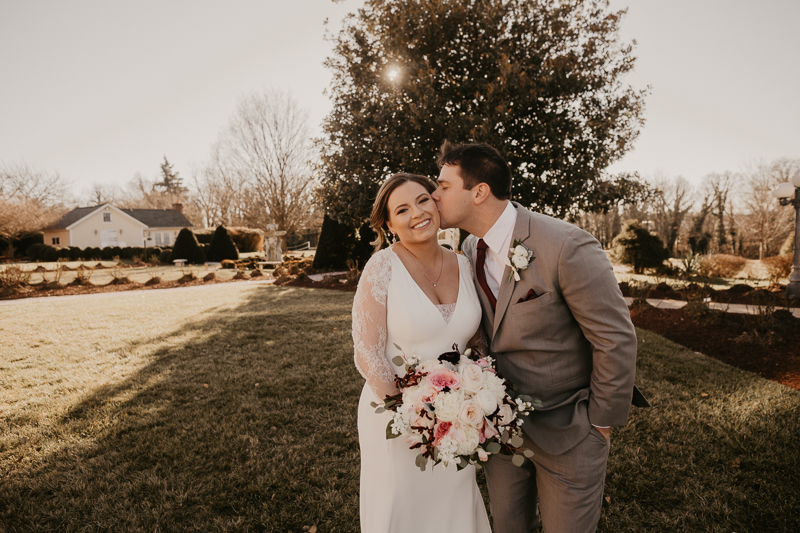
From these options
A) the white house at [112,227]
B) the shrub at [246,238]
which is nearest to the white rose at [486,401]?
the shrub at [246,238]

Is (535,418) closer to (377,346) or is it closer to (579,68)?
(377,346)

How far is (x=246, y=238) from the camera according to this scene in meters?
38.8

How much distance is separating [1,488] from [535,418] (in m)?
4.71

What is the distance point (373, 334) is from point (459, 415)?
77 centimetres

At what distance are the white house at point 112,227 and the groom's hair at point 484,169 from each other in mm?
49832

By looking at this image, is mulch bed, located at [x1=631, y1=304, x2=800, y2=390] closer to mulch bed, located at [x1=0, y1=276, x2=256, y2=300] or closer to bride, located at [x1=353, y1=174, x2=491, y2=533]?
bride, located at [x1=353, y1=174, x2=491, y2=533]

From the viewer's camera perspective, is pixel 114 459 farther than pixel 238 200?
No

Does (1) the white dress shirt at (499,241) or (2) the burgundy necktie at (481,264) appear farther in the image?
(2) the burgundy necktie at (481,264)

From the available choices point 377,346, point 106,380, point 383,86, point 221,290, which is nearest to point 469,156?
point 377,346

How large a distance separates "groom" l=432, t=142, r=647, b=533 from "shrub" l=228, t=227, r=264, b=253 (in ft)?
127

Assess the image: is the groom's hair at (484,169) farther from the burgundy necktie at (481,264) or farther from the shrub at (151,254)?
the shrub at (151,254)

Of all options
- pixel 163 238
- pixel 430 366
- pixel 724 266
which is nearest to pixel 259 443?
pixel 430 366

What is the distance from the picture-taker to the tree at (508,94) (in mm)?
9398

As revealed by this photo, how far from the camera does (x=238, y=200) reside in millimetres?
41094
